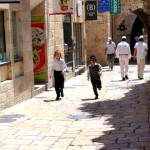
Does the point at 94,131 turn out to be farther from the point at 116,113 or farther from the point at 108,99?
the point at 108,99

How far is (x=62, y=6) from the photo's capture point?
606 inches

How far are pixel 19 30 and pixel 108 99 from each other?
3312 millimetres

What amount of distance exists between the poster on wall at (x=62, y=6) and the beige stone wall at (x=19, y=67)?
264cm

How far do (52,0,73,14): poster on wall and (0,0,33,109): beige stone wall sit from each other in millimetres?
2643

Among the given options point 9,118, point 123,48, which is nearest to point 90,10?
point 123,48

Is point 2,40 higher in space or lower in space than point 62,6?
lower

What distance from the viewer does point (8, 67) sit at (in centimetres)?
1124

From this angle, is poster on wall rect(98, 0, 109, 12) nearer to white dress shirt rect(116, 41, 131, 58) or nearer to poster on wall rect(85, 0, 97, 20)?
poster on wall rect(85, 0, 97, 20)

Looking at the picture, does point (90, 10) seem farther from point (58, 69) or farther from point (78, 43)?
point (58, 69)

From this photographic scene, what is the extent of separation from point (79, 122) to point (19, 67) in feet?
12.6

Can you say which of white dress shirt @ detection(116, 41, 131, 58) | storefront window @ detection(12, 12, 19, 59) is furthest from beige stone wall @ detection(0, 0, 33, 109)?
white dress shirt @ detection(116, 41, 131, 58)

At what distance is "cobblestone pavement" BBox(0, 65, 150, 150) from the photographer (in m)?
7.11

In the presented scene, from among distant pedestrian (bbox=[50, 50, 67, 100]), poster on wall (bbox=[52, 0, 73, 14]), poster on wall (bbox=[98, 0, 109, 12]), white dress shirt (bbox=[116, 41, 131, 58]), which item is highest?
poster on wall (bbox=[98, 0, 109, 12])

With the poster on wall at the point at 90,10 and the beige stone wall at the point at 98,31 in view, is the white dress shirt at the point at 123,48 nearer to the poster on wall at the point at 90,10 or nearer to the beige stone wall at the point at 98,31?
the poster on wall at the point at 90,10
